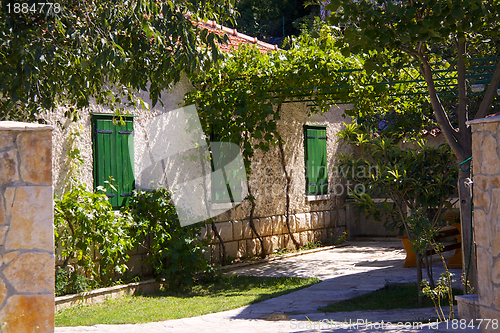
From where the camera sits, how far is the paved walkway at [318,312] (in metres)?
4.84

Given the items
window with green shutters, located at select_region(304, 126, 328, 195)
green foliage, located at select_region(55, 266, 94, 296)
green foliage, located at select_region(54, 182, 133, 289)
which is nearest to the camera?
green foliage, located at select_region(55, 266, 94, 296)

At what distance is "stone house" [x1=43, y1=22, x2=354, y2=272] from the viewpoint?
7.24 meters

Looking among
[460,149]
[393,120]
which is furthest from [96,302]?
[393,120]

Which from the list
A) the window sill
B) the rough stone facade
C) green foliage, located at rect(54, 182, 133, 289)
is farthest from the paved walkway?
the window sill

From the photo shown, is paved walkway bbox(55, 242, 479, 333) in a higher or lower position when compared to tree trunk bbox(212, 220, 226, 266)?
lower

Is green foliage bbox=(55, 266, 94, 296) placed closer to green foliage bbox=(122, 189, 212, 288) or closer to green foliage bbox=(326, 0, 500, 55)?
green foliage bbox=(122, 189, 212, 288)

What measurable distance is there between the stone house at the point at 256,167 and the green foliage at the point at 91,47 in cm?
81

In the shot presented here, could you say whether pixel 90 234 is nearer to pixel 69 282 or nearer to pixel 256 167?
pixel 69 282

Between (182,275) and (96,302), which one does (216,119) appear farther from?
(96,302)

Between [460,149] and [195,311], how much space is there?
10.7 feet

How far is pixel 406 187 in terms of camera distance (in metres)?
6.02

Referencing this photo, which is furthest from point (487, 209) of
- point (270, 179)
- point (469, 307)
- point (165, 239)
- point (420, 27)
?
point (270, 179)

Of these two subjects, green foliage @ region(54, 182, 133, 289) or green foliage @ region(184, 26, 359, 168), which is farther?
green foliage @ region(184, 26, 359, 168)

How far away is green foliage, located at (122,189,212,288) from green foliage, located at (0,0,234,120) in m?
2.06
